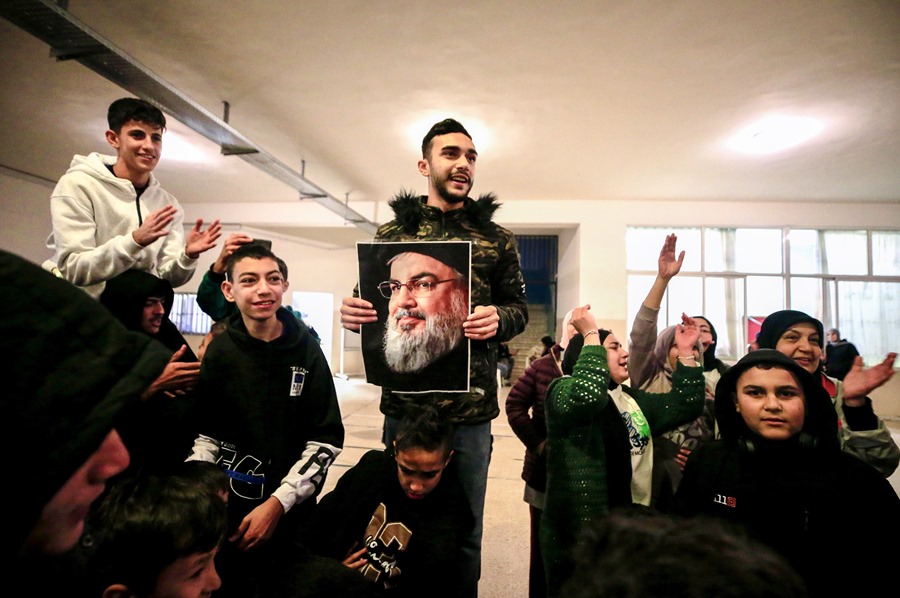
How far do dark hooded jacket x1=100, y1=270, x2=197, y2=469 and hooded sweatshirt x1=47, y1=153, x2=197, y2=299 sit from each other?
0.06m

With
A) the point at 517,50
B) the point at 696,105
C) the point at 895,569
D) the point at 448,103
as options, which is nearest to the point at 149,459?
the point at 895,569

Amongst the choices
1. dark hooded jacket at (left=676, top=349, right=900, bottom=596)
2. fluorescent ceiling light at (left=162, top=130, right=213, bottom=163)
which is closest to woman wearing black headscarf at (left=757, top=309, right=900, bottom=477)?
dark hooded jacket at (left=676, top=349, right=900, bottom=596)

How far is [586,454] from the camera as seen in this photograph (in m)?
1.52

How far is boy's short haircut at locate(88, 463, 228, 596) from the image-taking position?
3.09 ft

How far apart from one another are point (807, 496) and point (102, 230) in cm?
238

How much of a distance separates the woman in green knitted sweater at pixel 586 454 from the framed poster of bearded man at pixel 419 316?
422 mm

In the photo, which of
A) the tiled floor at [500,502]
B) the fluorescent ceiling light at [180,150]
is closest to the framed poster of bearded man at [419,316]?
the tiled floor at [500,502]

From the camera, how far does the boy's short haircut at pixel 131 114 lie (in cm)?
158

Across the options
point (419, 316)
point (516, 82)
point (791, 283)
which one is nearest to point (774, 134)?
point (516, 82)

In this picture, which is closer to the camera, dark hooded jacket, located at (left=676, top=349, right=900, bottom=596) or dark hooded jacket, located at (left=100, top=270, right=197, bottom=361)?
dark hooded jacket, located at (left=676, top=349, right=900, bottom=596)

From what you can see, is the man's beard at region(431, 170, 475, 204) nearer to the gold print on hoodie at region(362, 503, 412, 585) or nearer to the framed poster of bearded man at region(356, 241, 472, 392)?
the framed poster of bearded man at region(356, 241, 472, 392)

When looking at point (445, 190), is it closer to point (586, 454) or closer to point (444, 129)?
point (444, 129)

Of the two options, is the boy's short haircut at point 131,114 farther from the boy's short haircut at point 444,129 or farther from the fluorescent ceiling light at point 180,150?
the fluorescent ceiling light at point 180,150

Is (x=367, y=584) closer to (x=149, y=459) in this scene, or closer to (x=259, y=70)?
(x=149, y=459)
